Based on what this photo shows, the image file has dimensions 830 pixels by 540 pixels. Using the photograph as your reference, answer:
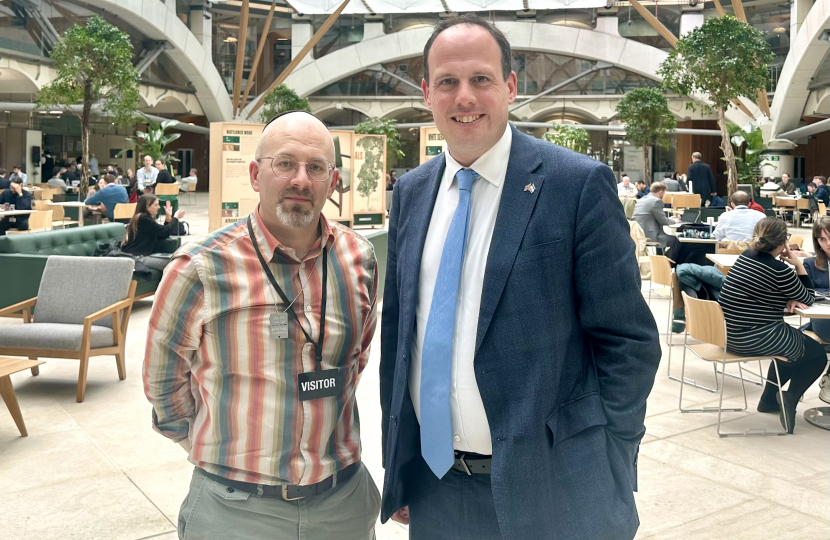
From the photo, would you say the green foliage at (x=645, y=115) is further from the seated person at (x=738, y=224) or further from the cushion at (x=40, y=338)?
the cushion at (x=40, y=338)

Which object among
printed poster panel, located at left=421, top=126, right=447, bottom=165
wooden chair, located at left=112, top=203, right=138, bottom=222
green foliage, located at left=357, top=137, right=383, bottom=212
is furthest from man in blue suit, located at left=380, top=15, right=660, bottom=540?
wooden chair, located at left=112, top=203, right=138, bottom=222

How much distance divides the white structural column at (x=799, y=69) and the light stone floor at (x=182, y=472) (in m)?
21.8

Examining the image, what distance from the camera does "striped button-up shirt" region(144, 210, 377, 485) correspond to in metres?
1.79

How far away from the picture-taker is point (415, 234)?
1810mm

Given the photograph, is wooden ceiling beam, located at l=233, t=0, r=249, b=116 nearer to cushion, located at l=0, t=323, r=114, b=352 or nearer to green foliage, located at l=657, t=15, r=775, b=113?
green foliage, located at l=657, t=15, r=775, b=113

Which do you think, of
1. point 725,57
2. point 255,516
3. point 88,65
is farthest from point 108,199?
point 255,516

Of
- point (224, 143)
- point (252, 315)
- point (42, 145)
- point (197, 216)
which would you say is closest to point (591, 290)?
point (252, 315)

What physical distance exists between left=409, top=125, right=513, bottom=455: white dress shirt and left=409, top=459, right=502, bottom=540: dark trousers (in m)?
0.08

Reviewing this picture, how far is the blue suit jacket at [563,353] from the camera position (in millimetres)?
1574

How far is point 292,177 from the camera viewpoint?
1816 mm

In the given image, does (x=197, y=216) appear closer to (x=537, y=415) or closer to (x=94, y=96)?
(x=94, y=96)

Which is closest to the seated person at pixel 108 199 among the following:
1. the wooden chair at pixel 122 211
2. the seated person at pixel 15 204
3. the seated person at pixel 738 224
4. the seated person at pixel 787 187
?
A: the wooden chair at pixel 122 211

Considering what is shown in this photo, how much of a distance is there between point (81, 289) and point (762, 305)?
4716 mm

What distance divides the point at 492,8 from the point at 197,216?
16.6 m
